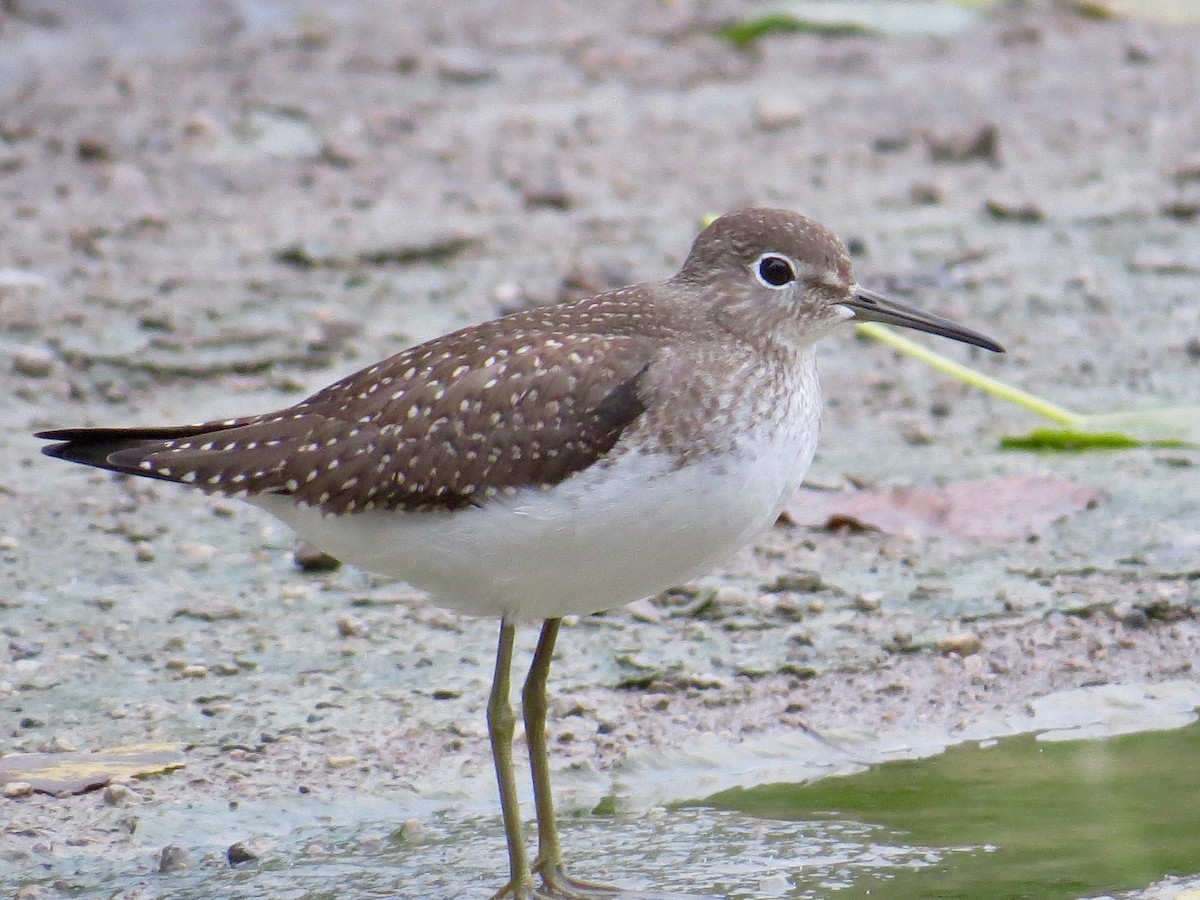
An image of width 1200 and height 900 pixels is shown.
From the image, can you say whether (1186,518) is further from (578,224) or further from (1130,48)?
(1130,48)

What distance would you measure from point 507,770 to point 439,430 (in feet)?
2.93

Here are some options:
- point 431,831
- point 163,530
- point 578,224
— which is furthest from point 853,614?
point 578,224

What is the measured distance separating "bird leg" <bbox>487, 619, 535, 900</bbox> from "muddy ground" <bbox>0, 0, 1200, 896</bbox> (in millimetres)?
315

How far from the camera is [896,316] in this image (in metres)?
5.46

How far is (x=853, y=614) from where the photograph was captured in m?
6.76

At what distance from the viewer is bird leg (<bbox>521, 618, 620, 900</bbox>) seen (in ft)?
16.5

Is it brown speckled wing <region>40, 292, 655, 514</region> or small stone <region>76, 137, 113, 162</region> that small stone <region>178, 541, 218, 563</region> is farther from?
small stone <region>76, 137, 113, 162</region>

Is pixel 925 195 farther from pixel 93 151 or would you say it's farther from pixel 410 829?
pixel 410 829

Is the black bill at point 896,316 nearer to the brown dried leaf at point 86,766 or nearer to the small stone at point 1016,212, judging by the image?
the brown dried leaf at point 86,766

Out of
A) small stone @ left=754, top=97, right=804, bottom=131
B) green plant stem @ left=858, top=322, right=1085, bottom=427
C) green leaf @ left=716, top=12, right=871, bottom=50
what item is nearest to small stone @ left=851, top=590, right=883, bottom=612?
green plant stem @ left=858, top=322, right=1085, bottom=427

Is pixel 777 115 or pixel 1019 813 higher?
pixel 777 115

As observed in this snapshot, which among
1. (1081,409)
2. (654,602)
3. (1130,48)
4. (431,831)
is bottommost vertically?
(431,831)

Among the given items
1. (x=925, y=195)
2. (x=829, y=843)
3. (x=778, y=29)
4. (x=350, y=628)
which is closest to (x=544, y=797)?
(x=829, y=843)

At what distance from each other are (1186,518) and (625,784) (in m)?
2.79
